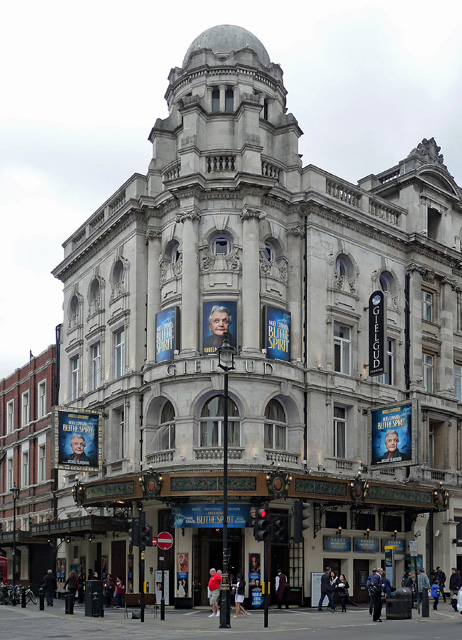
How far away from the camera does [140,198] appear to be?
42.9 m

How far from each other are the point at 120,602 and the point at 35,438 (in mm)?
17815

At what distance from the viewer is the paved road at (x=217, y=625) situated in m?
25.2

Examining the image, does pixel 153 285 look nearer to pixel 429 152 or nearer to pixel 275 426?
pixel 275 426

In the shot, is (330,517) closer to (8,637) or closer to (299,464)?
(299,464)

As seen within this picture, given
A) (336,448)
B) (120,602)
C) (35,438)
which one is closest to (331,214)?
(336,448)

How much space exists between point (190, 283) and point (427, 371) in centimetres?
1504

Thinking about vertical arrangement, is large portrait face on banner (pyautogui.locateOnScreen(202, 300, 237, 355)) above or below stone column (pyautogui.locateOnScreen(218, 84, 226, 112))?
below

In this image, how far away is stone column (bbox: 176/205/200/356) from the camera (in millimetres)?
39094

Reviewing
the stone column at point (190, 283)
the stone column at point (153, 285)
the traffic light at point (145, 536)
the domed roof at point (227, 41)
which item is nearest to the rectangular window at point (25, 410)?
the stone column at point (153, 285)

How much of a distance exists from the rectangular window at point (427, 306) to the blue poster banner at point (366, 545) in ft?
38.9

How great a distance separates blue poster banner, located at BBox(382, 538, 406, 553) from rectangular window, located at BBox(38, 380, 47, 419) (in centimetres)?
2166

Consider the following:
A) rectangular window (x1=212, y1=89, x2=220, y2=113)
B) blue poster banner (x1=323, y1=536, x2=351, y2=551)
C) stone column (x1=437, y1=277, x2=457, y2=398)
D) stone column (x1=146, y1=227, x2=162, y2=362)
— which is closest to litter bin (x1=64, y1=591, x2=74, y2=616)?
stone column (x1=146, y1=227, x2=162, y2=362)

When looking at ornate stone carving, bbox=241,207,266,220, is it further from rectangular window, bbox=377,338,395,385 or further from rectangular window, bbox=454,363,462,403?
rectangular window, bbox=454,363,462,403

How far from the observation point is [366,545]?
4234 centimetres
